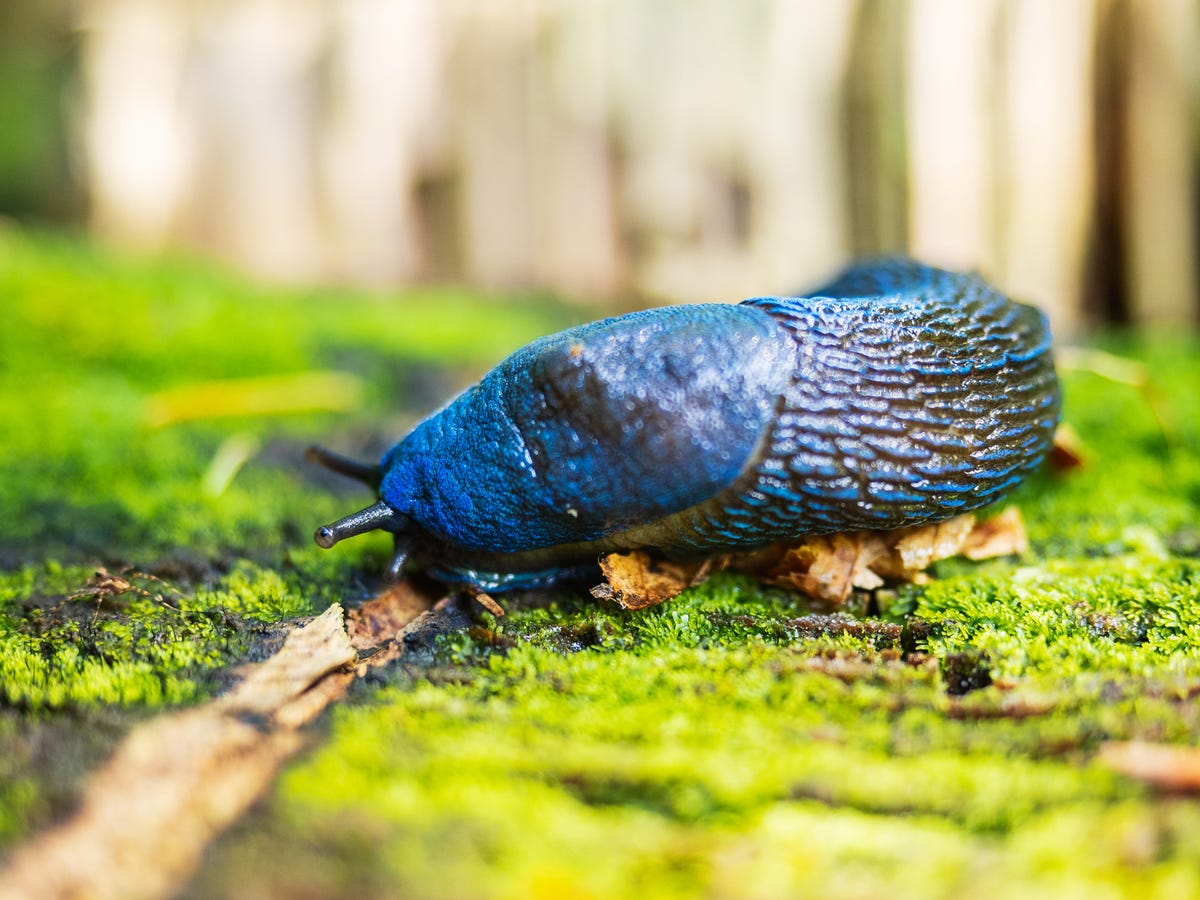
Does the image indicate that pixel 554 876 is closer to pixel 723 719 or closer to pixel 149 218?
pixel 723 719

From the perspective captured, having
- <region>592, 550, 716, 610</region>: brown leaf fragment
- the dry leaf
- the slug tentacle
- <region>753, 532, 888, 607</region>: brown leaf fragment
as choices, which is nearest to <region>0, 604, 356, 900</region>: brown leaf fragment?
the dry leaf

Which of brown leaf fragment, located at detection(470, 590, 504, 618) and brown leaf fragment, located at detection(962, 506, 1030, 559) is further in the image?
brown leaf fragment, located at detection(962, 506, 1030, 559)

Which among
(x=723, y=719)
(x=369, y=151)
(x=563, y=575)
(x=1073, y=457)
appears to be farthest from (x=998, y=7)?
(x=723, y=719)

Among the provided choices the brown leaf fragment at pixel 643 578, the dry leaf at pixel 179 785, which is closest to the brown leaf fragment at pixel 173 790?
the dry leaf at pixel 179 785

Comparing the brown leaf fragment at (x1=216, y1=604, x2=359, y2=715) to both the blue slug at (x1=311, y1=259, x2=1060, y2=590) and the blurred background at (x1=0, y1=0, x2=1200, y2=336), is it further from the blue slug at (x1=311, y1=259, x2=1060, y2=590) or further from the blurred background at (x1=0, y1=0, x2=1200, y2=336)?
the blurred background at (x1=0, y1=0, x2=1200, y2=336)

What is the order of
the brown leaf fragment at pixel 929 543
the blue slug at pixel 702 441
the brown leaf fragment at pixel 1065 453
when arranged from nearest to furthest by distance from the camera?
the blue slug at pixel 702 441, the brown leaf fragment at pixel 929 543, the brown leaf fragment at pixel 1065 453

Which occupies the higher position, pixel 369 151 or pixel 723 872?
pixel 369 151

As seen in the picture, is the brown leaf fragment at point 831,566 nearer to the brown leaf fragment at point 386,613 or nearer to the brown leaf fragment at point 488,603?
the brown leaf fragment at point 488,603
